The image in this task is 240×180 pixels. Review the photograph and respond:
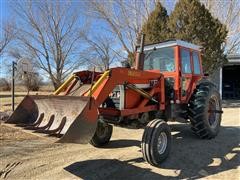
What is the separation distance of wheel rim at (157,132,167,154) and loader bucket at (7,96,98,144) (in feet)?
5.21

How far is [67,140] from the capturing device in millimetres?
4516

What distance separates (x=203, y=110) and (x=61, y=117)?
3.44 m

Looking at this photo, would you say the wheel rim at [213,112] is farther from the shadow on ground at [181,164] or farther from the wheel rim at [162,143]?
the wheel rim at [162,143]

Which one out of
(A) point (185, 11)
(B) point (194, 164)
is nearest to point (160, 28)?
(A) point (185, 11)

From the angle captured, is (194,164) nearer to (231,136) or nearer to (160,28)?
(231,136)

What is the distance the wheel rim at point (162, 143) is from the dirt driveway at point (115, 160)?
0.25 m

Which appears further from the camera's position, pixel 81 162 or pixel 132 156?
pixel 132 156

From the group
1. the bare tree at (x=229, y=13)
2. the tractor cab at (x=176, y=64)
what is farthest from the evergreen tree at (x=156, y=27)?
the tractor cab at (x=176, y=64)

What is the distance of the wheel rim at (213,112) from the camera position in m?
7.84

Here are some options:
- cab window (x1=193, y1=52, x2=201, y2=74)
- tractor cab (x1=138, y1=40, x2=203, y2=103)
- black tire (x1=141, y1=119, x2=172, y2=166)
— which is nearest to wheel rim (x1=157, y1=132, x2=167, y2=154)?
black tire (x1=141, y1=119, x2=172, y2=166)

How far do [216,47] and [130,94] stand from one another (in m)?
12.1

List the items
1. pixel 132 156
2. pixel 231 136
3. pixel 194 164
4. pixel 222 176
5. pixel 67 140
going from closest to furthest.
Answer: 1. pixel 67 140
2. pixel 222 176
3. pixel 194 164
4. pixel 132 156
5. pixel 231 136

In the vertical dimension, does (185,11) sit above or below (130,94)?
above

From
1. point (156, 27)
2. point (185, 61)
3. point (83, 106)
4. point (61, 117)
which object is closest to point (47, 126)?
point (61, 117)
